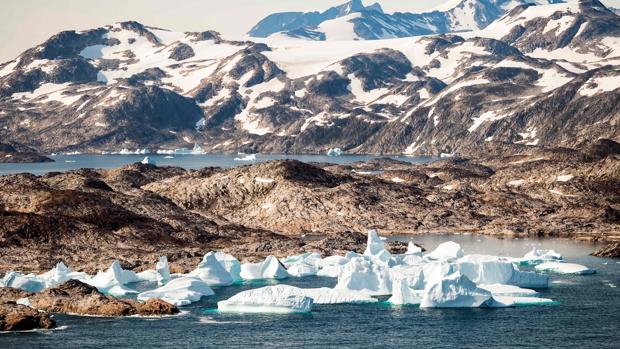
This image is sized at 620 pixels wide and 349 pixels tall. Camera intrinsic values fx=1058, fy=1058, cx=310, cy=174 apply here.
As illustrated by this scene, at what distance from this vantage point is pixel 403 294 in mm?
92188

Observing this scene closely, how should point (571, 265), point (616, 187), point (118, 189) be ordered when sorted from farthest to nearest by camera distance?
point (616, 187), point (118, 189), point (571, 265)

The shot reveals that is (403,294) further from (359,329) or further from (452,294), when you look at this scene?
(359,329)

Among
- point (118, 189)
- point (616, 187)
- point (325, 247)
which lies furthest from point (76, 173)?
point (616, 187)

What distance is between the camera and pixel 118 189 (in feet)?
571

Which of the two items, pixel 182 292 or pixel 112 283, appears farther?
pixel 112 283

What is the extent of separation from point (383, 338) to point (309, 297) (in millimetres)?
11387

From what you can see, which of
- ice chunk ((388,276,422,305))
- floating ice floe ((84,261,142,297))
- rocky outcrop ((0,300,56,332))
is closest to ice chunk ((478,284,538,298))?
ice chunk ((388,276,422,305))

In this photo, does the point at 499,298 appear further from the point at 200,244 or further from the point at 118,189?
the point at 118,189

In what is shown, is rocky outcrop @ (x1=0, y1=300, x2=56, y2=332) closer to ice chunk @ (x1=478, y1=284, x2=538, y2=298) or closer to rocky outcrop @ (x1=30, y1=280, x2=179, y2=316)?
rocky outcrop @ (x1=30, y1=280, x2=179, y2=316)

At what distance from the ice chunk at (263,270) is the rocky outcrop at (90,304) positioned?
23.1 meters

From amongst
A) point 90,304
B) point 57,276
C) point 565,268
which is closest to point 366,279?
point 90,304

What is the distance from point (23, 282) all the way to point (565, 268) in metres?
56.5

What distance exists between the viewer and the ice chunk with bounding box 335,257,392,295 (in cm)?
9844

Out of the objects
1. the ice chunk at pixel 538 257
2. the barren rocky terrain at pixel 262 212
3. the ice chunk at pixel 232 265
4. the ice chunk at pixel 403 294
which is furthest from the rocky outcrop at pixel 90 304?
the ice chunk at pixel 538 257
